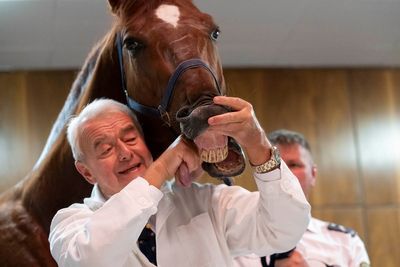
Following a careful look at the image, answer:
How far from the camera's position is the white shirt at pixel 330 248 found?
2404mm

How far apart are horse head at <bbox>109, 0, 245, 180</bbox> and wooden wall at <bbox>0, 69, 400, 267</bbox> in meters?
2.87

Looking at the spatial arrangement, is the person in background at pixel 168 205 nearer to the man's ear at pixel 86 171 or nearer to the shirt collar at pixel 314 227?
the man's ear at pixel 86 171

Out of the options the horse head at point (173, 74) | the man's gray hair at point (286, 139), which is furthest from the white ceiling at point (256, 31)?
the horse head at point (173, 74)

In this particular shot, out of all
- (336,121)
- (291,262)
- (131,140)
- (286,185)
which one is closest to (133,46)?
(131,140)

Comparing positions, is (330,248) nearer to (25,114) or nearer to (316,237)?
(316,237)

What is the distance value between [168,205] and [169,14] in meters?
0.40

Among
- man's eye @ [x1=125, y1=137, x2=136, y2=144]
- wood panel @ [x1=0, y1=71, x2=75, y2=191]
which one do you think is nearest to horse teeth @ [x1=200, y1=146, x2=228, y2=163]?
man's eye @ [x1=125, y1=137, x2=136, y2=144]

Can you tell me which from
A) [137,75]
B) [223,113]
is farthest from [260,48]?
[223,113]

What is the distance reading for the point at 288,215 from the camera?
1263 millimetres

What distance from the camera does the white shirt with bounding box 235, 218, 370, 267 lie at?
2404 mm

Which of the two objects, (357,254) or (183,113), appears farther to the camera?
(357,254)

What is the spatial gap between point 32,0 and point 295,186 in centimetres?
245

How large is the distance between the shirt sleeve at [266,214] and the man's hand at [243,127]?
0.05 metres

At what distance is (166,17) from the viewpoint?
1.41m
